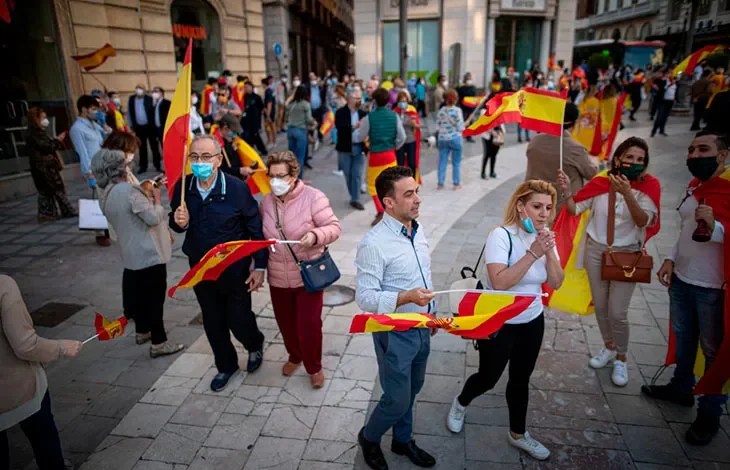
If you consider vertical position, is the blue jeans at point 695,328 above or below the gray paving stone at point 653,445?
above

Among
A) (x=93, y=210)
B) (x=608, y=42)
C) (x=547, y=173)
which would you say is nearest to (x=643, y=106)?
(x=608, y=42)

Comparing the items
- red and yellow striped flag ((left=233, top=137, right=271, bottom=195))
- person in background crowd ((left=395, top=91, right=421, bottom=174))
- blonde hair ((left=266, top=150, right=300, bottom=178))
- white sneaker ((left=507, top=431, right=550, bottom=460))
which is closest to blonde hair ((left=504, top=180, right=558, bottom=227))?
white sneaker ((left=507, top=431, right=550, bottom=460))

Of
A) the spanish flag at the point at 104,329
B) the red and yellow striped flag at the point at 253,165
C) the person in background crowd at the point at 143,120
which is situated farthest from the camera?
the person in background crowd at the point at 143,120

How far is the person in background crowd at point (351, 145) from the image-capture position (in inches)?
344

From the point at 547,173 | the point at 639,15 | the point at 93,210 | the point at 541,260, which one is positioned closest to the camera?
the point at 541,260

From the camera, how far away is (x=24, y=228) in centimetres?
847

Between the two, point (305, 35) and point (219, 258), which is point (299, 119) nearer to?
point (219, 258)

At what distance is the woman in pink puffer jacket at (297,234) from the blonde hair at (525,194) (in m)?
1.29

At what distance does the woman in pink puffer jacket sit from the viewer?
144 inches

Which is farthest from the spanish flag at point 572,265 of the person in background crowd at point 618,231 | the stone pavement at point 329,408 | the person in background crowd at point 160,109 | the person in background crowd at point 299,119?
the person in background crowd at point 160,109

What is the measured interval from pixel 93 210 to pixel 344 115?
4.39 metres

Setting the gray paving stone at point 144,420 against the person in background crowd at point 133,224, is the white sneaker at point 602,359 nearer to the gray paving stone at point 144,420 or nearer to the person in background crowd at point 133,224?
the gray paving stone at point 144,420

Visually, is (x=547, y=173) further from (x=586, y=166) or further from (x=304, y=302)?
(x=304, y=302)

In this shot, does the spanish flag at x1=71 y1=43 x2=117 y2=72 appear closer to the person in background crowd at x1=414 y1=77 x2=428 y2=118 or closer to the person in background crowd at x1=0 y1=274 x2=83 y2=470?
the person in background crowd at x1=0 y1=274 x2=83 y2=470
